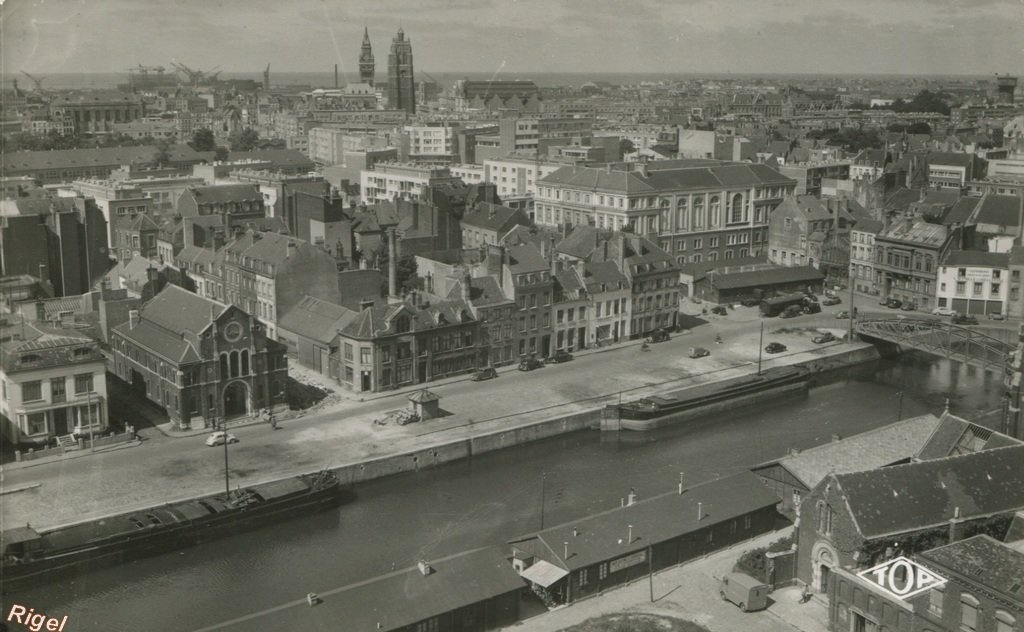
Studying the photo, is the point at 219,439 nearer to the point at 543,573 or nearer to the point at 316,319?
the point at 316,319

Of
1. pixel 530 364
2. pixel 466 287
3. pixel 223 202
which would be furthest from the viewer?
pixel 223 202

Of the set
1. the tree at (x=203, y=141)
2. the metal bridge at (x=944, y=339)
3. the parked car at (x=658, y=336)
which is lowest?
the parked car at (x=658, y=336)

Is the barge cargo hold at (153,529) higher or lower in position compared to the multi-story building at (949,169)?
lower

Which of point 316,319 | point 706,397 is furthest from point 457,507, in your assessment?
point 316,319

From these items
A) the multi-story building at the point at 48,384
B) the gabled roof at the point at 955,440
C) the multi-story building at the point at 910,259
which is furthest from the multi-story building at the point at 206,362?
the multi-story building at the point at 910,259

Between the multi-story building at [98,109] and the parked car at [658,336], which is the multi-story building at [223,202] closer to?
the parked car at [658,336]

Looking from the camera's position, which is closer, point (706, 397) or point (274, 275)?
point (706, 397)

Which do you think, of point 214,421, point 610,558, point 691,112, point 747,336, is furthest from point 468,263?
point 691,112

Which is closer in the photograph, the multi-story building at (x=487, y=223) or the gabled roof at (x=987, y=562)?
the gabled roof at (x=987, y=562)
